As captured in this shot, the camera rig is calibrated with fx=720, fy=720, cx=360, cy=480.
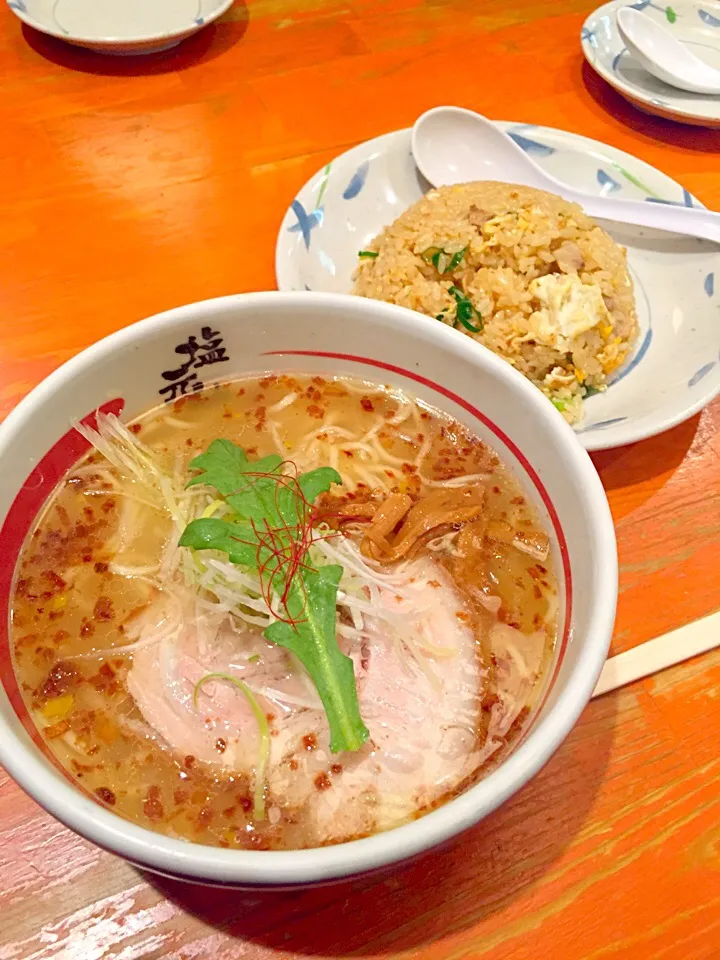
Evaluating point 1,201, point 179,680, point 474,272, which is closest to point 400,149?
point 474,272

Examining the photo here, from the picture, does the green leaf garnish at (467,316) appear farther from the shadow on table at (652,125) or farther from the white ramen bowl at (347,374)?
the shadow on table at (652,125)

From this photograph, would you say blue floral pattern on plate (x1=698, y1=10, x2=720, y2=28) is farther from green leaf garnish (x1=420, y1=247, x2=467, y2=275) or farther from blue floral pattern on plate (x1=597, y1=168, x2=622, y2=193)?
green leaf garnish (x1=420, y1=247, x2=467, y2=275)

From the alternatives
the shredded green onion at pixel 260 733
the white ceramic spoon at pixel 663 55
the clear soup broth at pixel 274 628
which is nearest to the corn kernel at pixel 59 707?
the clear soup broth at pixel 274 628

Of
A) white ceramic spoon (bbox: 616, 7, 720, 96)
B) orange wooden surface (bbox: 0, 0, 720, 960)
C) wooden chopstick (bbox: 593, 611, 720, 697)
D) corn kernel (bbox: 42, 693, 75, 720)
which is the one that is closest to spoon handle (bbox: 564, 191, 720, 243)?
orange wooden surface (bbox: 0, 0, 720, 960)

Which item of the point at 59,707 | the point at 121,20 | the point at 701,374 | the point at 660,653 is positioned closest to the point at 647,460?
the point at 701,374

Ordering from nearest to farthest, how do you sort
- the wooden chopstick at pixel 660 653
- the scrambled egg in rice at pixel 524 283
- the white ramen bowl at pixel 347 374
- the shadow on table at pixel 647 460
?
the white ramen bowl at pixel 347 374 < the wooden chopstick at pixel 660 653 < the shadow on table at pixel 647 460 < the scrambled egg in rice at pixel 524 283

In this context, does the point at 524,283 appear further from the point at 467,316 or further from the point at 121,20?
the point at 121,20

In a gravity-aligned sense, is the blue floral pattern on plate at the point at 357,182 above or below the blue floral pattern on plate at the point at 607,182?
above
